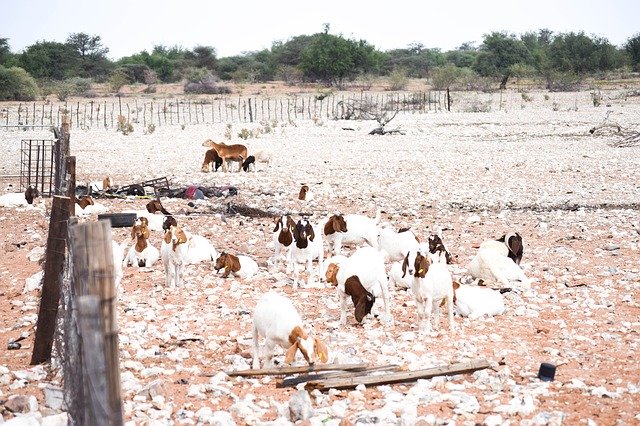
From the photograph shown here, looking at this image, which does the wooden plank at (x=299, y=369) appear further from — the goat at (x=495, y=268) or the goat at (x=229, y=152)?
the goat at (x=229, y=152)

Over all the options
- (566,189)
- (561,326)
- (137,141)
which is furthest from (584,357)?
(137,141)

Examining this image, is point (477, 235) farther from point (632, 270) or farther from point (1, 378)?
point (1, 378)

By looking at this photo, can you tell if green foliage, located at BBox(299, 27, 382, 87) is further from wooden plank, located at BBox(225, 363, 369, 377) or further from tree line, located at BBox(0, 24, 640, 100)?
wooden plank, located at BBox(225, 363, 369, 377)

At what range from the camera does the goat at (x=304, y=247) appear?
37.2ft

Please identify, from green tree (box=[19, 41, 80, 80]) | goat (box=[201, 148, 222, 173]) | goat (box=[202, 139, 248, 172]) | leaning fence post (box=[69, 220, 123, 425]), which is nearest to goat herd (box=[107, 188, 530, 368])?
leaning fence post (box=[69, 220, 123, 425])

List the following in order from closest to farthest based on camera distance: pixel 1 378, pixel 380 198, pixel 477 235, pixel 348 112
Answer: pixel 1 378 → pixel 477 235 → pixel 380 198 → pixel 348 112

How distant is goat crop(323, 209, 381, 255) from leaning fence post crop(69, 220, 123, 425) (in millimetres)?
8080

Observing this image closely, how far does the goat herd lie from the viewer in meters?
7.54

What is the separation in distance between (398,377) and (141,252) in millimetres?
6073

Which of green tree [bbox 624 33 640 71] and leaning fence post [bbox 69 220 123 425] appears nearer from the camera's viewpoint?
leaning fence post [bbox 69 220 123 425]

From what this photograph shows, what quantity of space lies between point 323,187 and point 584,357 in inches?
468

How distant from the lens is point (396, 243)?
12062 millimetres

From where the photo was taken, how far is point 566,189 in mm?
18891

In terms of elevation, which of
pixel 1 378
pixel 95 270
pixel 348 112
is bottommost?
pixel 1 378
